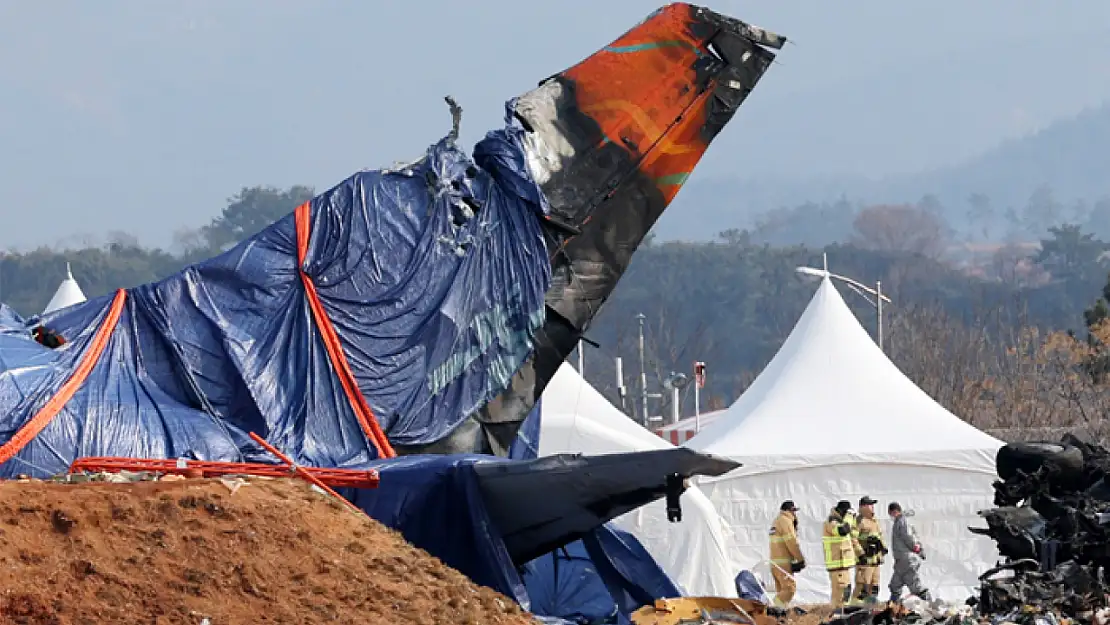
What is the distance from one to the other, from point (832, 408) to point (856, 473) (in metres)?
1.07

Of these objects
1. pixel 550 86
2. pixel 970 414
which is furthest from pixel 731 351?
pixel 550 86

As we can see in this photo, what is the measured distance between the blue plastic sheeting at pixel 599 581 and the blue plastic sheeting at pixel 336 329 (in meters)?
1.51

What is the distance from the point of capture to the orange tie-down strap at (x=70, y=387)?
11.4 meters

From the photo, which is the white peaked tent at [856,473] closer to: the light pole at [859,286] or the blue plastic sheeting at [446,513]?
the light pole at [859,286]

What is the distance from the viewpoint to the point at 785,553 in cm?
2152

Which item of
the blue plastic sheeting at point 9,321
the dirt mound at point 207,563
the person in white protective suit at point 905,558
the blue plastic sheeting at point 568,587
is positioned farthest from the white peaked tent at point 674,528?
the dirt mound at point 207,563

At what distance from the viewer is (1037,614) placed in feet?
42.6

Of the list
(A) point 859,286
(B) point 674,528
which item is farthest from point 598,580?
(A) point 859,286

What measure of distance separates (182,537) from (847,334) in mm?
16721

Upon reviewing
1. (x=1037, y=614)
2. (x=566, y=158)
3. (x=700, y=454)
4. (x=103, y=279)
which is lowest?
(x=1037, y=614)

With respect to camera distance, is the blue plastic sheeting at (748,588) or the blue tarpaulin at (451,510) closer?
the blue tarpaulin at (451,510)

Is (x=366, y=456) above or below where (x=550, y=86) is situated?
below

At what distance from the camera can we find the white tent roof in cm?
2275

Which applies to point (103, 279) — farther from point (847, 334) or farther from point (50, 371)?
point (50, 371)
